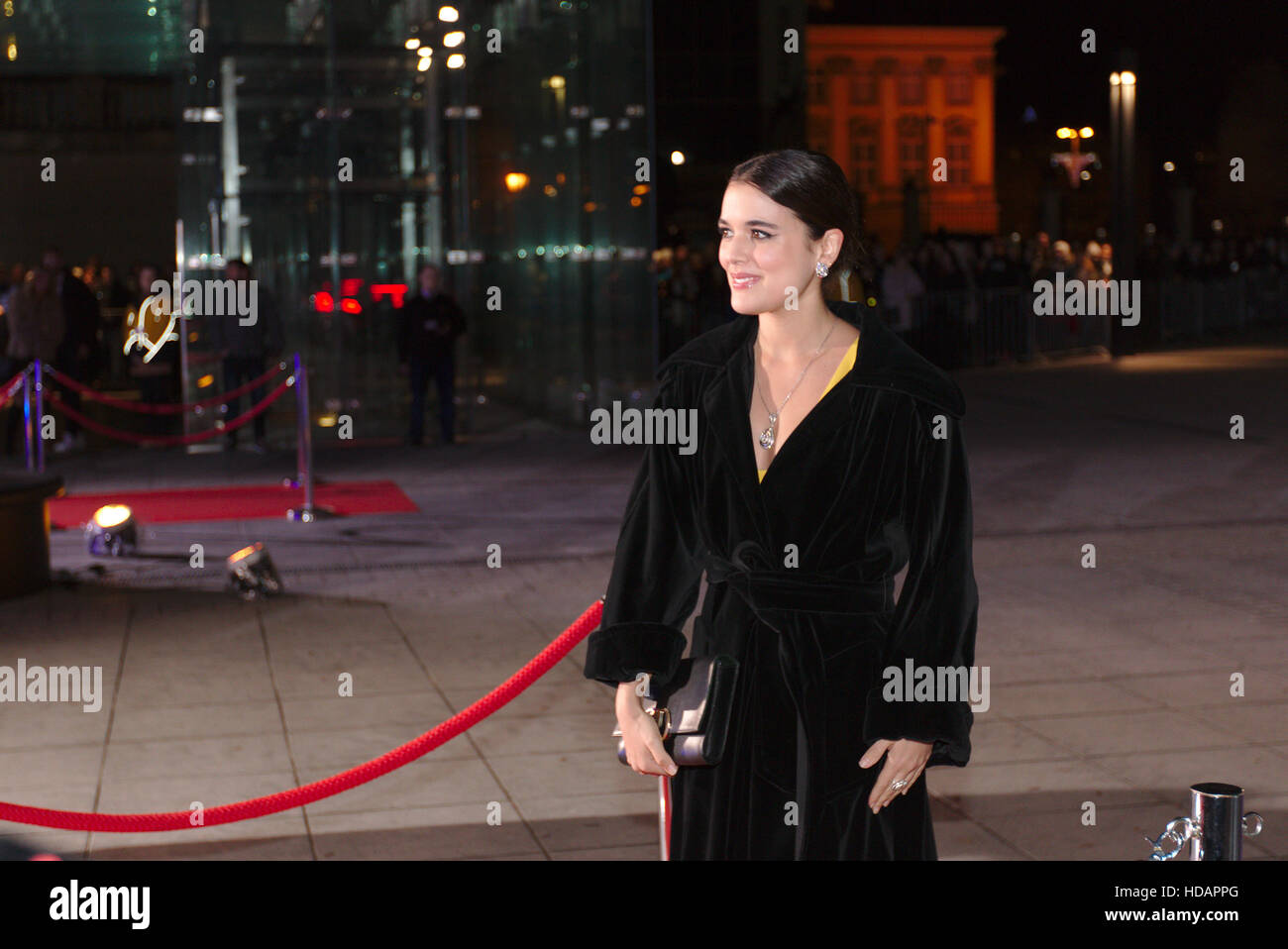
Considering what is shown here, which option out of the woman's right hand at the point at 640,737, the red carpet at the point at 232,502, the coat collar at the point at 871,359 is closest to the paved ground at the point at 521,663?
the red carpet at the point at 232,502

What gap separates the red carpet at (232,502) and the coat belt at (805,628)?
9.71m

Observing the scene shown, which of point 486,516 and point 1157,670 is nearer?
point 1157,670

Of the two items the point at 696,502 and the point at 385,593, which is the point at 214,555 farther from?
the point at 696,502

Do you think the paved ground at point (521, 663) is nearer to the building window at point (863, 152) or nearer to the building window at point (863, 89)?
the building window at point (863, 152)

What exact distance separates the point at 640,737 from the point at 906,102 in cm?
8474

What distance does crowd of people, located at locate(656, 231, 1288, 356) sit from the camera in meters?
22.4

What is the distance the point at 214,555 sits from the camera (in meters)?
10.6

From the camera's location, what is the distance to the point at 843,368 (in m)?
2.95

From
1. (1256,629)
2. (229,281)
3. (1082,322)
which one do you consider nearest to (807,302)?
(1256,629)

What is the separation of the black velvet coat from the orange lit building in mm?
81535

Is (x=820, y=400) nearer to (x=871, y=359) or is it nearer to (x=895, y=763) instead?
(x=871, y=359)

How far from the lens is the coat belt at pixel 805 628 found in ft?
9.37

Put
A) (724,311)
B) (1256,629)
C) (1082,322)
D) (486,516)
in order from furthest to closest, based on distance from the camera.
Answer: (1082,322) → (724,311) → (486,516) → (1256,629)
